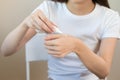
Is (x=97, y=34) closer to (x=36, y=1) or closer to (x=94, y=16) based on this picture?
(x=94, y=16)

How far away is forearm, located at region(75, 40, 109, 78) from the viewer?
81 centimetres

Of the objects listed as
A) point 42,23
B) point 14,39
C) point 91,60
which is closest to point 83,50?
point 91,60

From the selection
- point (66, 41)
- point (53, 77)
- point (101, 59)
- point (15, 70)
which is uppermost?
point (66, 41)

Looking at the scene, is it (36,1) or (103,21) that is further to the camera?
(36,1)

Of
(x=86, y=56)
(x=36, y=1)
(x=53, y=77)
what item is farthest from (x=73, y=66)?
(x=36, y=1)

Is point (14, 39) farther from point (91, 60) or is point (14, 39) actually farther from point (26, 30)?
point (91, 60)

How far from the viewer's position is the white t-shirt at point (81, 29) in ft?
3.36

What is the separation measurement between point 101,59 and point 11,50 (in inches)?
14.7

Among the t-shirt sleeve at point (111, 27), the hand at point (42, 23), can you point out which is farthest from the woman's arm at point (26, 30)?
the t-shirt sleeve at point (111, 27)

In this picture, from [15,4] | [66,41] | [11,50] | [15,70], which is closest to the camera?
[66,41]

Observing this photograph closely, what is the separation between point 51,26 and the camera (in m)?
0.79

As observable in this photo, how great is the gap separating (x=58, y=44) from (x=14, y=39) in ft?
0.91

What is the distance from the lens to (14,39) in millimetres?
953

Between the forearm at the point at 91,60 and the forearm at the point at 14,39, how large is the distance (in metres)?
0.25
